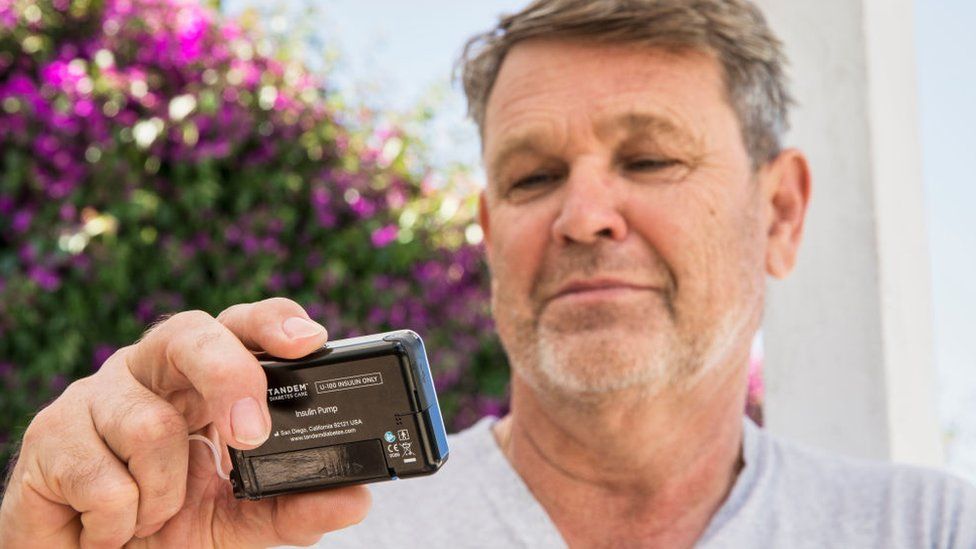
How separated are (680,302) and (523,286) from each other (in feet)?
1.02

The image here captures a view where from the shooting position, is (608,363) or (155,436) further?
(608,363)

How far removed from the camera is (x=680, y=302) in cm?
182

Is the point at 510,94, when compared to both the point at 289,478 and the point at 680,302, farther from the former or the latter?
the point at 289,478

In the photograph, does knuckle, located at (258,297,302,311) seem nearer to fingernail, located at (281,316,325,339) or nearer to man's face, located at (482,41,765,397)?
fingernail, located at (281,316,325,339)

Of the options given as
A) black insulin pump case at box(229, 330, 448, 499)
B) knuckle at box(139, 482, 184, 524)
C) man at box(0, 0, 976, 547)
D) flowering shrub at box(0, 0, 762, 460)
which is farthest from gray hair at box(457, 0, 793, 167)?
flowering shrub at box(0, 0, 762, 460)

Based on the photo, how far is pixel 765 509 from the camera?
183 centimetres

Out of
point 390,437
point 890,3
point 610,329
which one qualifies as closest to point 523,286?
point 610,329

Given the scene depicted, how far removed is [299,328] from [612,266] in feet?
2.60

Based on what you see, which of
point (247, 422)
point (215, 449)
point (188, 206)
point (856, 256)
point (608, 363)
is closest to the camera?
point (247, 422)

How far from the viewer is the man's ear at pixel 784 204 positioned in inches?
81.6

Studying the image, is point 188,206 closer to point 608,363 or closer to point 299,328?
point 608,363

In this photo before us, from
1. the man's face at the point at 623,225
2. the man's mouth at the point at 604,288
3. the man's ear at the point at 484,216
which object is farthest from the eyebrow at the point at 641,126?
the man's ear at the point at 484,216

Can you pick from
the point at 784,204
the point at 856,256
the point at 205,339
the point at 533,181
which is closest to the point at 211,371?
the point at 205,339

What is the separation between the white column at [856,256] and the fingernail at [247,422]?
1.77 metres
